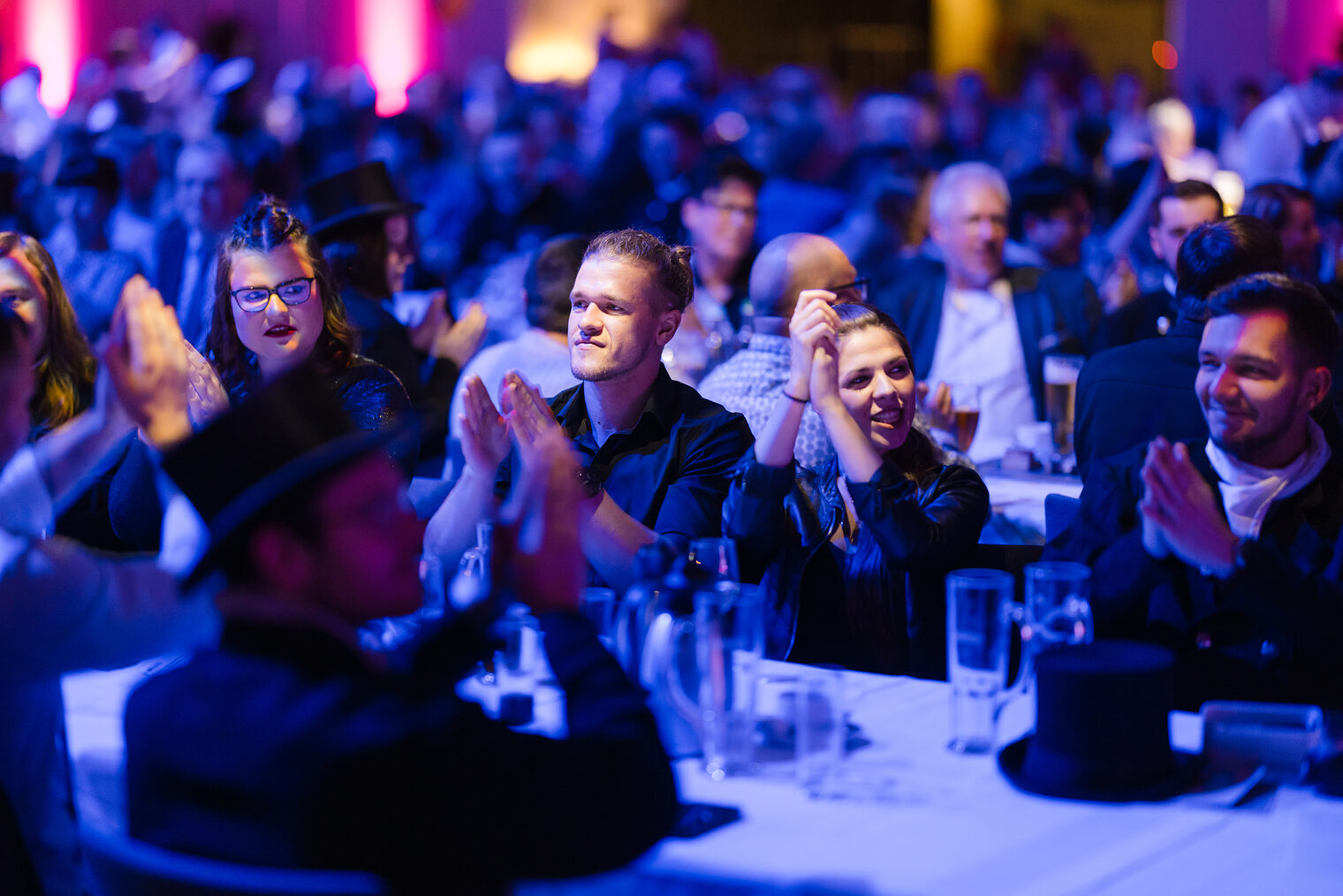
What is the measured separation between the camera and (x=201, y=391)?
3.14 meters

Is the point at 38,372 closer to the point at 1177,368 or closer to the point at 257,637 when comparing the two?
the point at 257,637

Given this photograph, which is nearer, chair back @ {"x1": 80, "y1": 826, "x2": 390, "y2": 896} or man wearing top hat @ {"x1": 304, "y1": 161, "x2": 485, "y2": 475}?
chair back @ {"x1": 80, "y1": 826, "x2": 390, "y2": 896}

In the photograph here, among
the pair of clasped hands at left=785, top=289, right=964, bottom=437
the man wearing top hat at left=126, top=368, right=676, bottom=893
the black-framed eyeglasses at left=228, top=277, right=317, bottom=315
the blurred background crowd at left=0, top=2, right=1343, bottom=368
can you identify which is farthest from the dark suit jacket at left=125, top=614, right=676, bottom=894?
the blurred background crowd at left=0, top=2, right=1343, bottom=368

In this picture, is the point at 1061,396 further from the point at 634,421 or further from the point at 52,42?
the point at 52,42

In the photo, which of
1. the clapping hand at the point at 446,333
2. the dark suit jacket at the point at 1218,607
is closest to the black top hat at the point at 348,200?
the clapping hand at the point at 446,333

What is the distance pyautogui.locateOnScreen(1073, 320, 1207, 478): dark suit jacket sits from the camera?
3.63 meters

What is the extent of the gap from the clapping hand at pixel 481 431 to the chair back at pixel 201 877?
1.15m

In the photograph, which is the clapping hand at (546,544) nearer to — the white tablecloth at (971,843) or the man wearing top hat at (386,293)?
the white tablecloth at (971,843)

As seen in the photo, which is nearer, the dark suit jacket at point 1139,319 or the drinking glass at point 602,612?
the drinking glass at point 602,612

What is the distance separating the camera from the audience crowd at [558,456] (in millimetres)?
1555

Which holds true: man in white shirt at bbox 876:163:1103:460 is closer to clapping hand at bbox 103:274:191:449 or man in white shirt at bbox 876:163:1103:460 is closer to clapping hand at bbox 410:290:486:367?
clapping hand at bbox 410:290:486:367

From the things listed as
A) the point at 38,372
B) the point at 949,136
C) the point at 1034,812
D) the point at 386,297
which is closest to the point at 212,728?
the point at 1034,812

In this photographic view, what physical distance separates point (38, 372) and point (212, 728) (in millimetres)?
2147

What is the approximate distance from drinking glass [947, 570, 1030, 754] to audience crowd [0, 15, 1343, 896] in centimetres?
38
